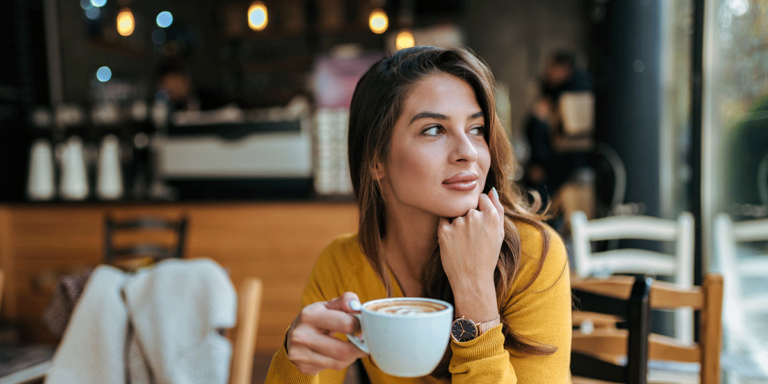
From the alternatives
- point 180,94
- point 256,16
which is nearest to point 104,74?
point 180,94

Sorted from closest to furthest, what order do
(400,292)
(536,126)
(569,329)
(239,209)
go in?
(569,329) < (400,292) < (239,209) < (536,126)

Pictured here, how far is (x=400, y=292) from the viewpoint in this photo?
36.3 inches

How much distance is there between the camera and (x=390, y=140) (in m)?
0.84

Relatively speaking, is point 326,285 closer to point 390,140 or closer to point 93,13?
point 390,140

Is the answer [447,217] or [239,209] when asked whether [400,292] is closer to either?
[447,217]

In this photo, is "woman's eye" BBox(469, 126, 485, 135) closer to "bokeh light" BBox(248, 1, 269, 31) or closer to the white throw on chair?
the white throw on chair

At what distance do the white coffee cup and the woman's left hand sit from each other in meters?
0.20

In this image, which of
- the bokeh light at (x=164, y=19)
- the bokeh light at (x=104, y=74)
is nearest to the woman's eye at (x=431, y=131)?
the bokeh light at (x=104, y=74)

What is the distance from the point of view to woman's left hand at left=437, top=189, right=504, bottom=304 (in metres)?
0.69

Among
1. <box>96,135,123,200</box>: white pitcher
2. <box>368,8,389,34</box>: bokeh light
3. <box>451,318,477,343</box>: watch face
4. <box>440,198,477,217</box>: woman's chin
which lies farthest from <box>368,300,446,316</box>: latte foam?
<box>368,8,389,34</box>: bokeh light

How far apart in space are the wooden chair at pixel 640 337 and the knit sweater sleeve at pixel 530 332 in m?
0.19

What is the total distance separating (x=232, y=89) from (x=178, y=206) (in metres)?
3.67

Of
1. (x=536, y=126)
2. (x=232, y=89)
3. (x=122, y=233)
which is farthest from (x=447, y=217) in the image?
(x=232, y=89)

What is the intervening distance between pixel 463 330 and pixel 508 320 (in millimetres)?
148
